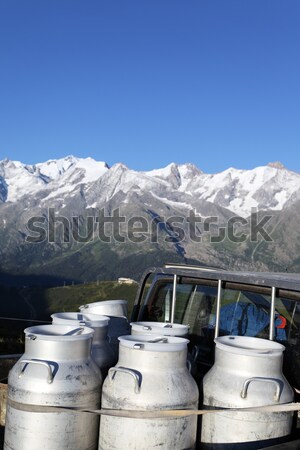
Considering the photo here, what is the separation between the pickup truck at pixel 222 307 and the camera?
4840 millimetres

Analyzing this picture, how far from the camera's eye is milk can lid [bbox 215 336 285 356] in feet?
13.6

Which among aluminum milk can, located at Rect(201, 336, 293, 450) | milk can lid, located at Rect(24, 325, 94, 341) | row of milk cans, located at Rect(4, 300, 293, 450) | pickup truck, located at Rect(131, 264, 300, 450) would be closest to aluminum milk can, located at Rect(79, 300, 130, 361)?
pickup truck, located at Rect(131, 264, 300, 450)

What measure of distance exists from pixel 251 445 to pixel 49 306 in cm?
18513

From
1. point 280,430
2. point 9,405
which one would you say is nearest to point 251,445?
point 280,430

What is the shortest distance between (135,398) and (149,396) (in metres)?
0.11

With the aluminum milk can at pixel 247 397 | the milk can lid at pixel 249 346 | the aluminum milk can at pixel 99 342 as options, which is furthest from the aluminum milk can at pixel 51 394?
the milk can lid at pixel 249 346

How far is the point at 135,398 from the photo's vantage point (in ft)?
13.0

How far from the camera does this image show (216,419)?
4180mm

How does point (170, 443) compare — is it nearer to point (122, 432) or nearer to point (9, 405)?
point (122, 432)

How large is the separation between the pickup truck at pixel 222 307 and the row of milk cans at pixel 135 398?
503 millimetres

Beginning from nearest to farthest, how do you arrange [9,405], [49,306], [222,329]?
[9,405]
[222,329]
[49,306]

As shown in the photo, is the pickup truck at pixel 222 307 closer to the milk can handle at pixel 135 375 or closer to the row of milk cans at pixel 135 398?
the row of milk cans at pixel 135 398

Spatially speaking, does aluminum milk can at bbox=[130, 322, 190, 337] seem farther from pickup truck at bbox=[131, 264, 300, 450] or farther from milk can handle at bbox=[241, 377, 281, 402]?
milk can handle at bbox=[241, 377, 281, 402]

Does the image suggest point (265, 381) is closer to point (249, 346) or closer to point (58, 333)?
point (249, 346)
